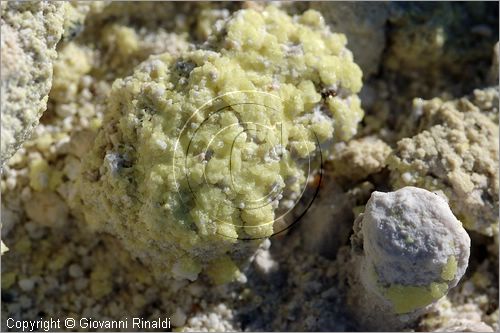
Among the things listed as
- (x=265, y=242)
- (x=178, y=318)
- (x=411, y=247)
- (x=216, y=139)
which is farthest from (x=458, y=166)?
(x=178, y=318)

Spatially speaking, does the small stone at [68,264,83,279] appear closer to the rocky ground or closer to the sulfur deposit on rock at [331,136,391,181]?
the rocky ground

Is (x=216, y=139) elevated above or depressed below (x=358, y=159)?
above

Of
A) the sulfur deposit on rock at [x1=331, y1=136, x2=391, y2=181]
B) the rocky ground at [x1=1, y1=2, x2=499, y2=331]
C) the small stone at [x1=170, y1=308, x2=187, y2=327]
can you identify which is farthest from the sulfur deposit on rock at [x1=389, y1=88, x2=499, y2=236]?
the small stone at [x1=170, y1=308, x2=187, y2=327]

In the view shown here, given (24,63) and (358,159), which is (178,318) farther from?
(24,63)

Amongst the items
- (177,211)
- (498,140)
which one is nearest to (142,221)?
(177,211)

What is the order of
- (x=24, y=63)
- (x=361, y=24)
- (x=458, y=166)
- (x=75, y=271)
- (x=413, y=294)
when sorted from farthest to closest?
(x=361, y=24), (x=75, y=271), (x=458, y=166), (x=413, y=294), (x=24, y=63)

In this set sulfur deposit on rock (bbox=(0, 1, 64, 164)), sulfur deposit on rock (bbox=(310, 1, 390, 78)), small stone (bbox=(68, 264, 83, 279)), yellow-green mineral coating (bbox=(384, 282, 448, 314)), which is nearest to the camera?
sulfur deposit on rock (bbox=(0, 1, 64, 164))

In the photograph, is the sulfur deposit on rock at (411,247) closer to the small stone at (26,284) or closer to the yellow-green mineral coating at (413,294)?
the yellow-green mineral coating at (413,294)
